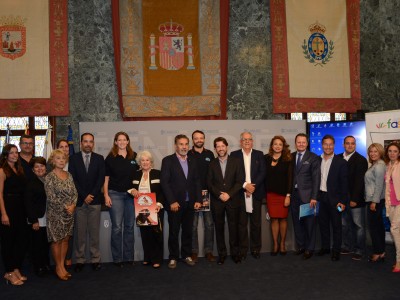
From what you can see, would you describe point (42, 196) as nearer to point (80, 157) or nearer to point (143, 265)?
point (80, 157)

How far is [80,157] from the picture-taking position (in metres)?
4.57

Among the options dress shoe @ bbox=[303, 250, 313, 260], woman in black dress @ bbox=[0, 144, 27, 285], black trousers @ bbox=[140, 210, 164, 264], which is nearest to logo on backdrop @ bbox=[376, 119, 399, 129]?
dress shoe @ bbox=[303, 250, 313, 260]

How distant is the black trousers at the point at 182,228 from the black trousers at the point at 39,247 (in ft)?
4.30

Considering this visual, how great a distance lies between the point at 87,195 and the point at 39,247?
0.71 meters

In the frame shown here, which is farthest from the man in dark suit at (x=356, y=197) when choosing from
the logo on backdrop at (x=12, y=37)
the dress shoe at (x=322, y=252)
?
the logo on backdrop at (x=12, y=37)

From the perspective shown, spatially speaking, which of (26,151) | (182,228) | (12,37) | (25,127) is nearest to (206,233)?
(182,228)

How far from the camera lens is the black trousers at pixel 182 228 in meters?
4.66

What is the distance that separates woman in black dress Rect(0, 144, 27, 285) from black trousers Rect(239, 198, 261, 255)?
2.30m

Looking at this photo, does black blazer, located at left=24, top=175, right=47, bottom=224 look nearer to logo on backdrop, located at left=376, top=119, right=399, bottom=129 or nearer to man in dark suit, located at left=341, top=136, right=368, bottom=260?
man in dark suit, located at left=341, top=136, right=368, bottom=260

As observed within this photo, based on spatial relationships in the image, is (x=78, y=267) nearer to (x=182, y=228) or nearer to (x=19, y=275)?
(x=19, y=275)

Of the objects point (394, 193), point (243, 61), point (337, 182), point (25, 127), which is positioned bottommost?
point (394, 193)

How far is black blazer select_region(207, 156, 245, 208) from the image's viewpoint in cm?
470

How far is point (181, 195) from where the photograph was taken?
463 centimetres

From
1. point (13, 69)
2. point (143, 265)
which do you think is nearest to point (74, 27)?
point (13, 69)
